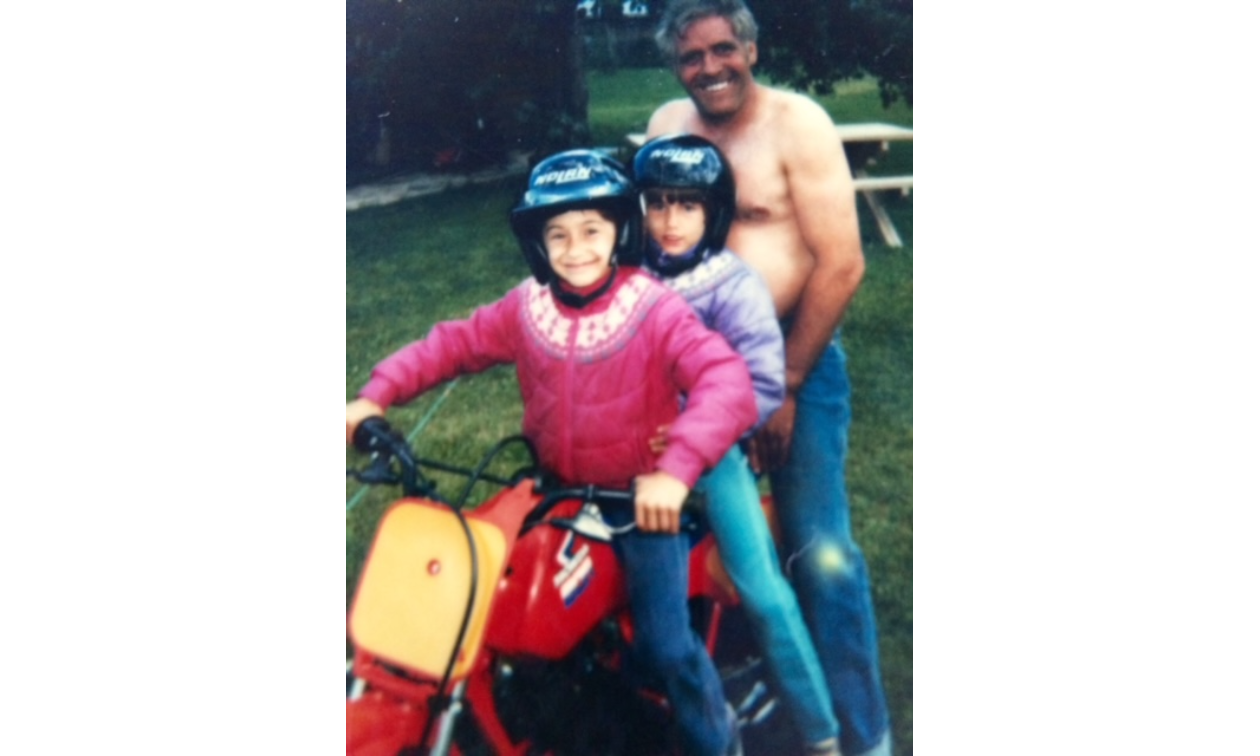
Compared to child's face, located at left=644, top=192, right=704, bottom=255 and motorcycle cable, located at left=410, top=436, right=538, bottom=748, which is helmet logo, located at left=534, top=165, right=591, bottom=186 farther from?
motorcycle cable, located at left=410, top=436, right=538, bottom=748

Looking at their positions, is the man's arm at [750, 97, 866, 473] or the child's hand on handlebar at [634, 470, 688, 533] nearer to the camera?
the child's hand on handlebar at [634, 470, 688, 533]

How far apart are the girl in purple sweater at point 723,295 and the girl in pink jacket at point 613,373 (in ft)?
0.15

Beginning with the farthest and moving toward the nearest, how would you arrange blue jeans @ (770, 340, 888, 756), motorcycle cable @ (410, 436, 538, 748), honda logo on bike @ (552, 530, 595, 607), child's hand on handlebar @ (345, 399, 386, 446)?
1. blue jeans @ (770, 340, 888, 756)
2. child's hand on handlebar @ (345, 399, 386, 446)
3. honda logo on bike @ (552, 530, 595, 607)
4. motorcycle cable @ (410, 436, 538, 748)

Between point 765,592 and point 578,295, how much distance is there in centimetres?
66

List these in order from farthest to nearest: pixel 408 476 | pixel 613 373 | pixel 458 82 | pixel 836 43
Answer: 1. pixel 458 82
2. pixel 836 43
3. pixel 613 373
4. pixel 408 476

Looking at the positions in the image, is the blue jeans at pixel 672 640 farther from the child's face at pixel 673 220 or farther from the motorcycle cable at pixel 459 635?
the child's face at pixel 673 220

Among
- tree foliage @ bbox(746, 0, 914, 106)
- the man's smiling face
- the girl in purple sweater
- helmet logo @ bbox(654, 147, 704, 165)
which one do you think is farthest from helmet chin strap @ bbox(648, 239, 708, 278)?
tree foliage @ bbox(746, 0, 914, 106)

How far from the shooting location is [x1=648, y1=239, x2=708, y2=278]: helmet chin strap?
6.06 ft

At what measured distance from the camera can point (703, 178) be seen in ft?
6.06

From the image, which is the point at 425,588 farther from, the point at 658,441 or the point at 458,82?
the point at 458,82

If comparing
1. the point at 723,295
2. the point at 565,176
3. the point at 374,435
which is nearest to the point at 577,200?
the point at 565,176

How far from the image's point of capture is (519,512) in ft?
5.41
